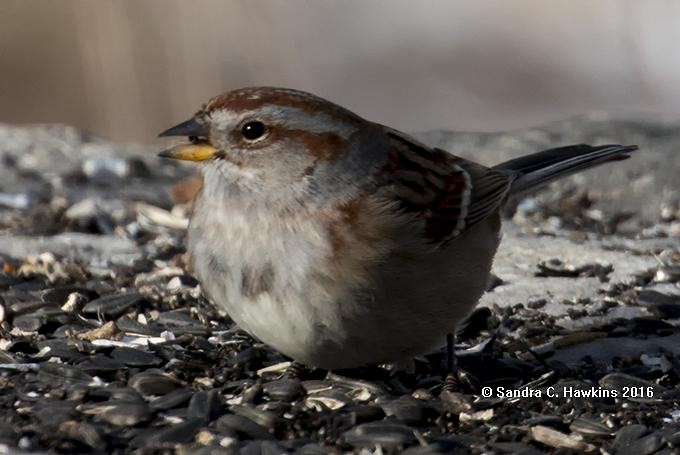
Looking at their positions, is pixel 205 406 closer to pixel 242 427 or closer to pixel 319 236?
pixel 242 427

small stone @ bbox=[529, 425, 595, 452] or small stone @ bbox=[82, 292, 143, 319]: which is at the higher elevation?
small stone @ bbox=[82, 292, 143, 319]

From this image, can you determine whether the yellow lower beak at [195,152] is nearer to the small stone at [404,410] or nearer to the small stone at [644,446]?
the small stone at [404,410]

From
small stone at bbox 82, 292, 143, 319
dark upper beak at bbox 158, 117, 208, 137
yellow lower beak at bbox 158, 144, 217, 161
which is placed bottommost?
small stone at bbox 82, 292, 143, 319

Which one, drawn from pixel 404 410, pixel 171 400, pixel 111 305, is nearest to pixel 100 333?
A: pixel 111 305

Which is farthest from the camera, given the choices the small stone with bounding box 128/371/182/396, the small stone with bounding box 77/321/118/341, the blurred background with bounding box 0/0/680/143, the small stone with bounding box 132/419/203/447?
the blurred background with bounding box 0/0/680/143

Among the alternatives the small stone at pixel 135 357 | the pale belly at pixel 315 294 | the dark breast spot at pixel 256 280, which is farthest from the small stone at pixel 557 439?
the small stone at pixel 135 357

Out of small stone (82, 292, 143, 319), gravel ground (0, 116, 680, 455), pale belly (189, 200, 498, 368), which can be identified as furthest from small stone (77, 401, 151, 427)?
small stone (82, 292, 143, 319)

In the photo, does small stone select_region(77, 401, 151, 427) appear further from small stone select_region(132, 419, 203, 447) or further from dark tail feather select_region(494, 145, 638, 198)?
dark tail feather select_region(494, 145, 638, 198)

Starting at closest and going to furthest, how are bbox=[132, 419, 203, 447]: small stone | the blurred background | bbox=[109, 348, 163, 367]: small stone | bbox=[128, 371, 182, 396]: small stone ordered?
bbox=[132, 419, 203, 447]: small stone → bbox=[128, 371, 182, 396]: small stone → bbox=[109, 348, 163, 367]: small stone → the blurred background
